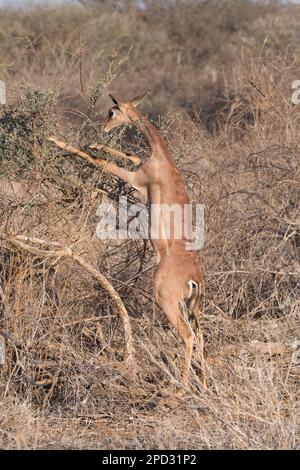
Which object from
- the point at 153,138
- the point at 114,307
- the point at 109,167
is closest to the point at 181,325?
the point at 114,307

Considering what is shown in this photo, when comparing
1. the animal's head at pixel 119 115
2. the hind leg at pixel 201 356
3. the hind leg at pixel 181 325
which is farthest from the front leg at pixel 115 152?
the hind leg at pixel 201 356

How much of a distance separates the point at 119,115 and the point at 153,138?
486 millimetres

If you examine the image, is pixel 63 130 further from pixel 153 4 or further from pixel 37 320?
pixel 153 4

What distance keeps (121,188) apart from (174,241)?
699 mm

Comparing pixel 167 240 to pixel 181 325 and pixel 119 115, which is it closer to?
pixel 181 325

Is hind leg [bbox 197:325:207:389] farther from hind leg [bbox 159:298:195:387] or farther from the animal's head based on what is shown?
the animal's head

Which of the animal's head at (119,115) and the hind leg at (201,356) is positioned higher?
the animal's head at (119,115)

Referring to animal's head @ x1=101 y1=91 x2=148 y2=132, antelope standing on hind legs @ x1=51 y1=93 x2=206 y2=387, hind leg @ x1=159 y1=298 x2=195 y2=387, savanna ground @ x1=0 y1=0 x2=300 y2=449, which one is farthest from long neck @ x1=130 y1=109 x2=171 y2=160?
hind leg @ x1=159 y1=298 x2=195 y2=387

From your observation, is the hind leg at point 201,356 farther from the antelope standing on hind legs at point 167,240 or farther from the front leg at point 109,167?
the front leg at point 109,167

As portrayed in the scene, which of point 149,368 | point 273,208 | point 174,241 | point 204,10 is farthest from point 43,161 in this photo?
point 204,10

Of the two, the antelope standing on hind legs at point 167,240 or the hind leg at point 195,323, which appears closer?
the hind leg at point 195,323

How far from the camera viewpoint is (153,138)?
8.47 m

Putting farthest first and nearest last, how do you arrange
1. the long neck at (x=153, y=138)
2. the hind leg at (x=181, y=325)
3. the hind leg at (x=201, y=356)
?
the long neck at (x=153, y=138) → the hind leg at (x=181, y=325) → the hind leg at (x=201, y=356)

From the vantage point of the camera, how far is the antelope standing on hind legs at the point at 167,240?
7938 mm
